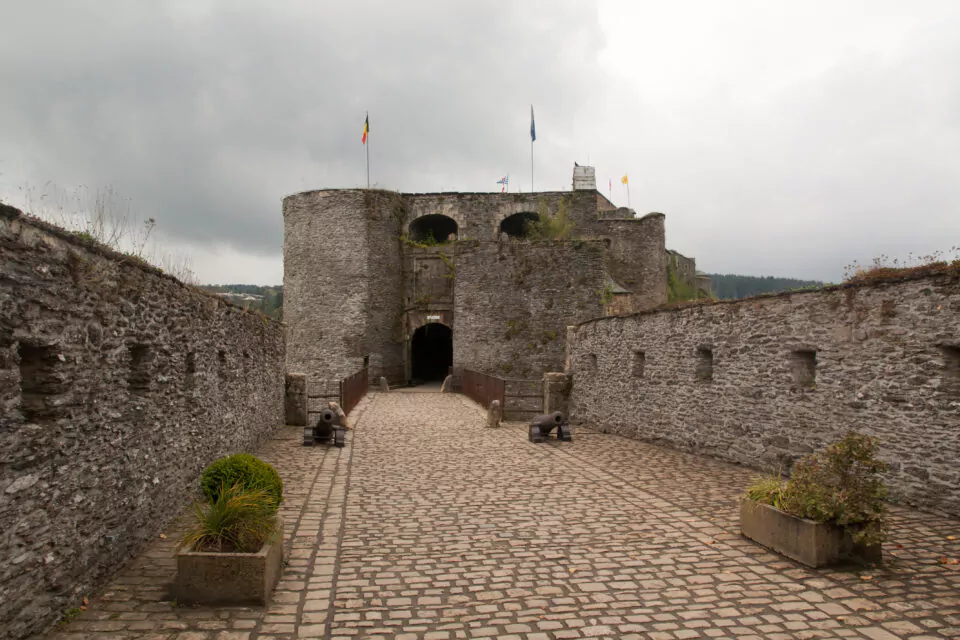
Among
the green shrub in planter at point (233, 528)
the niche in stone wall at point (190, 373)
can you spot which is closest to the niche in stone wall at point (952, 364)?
the green shrub in planter at point (233, 528)

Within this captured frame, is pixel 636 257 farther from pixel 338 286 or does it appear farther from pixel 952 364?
pixel 952 364

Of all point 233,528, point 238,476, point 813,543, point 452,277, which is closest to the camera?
point 233,528

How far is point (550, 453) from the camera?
12055 mm

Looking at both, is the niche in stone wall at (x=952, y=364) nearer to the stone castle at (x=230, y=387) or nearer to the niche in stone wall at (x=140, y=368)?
the stone castle at (x=230, y=387)

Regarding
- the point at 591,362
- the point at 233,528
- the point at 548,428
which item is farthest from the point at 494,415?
the point at 233,528

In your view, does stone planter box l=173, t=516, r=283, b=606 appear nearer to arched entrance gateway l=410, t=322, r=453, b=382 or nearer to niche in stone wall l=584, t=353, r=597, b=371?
niche in stone wall l=584, t=353, r=597, b=371

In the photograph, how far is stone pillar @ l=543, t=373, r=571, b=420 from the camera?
17.3 m

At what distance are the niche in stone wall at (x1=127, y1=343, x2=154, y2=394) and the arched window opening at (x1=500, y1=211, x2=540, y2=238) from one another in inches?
989

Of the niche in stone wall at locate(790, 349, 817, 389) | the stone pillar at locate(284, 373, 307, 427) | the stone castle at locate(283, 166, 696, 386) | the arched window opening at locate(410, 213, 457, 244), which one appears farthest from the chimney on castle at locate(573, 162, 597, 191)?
the niche in stone wall at locate(790, 349, 817, 389)

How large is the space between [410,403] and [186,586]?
16867mm

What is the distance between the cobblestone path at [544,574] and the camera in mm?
4613

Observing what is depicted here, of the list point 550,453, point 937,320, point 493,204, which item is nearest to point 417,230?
point 493,204

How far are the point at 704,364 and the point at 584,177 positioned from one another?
26.0 metres

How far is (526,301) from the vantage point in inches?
954
